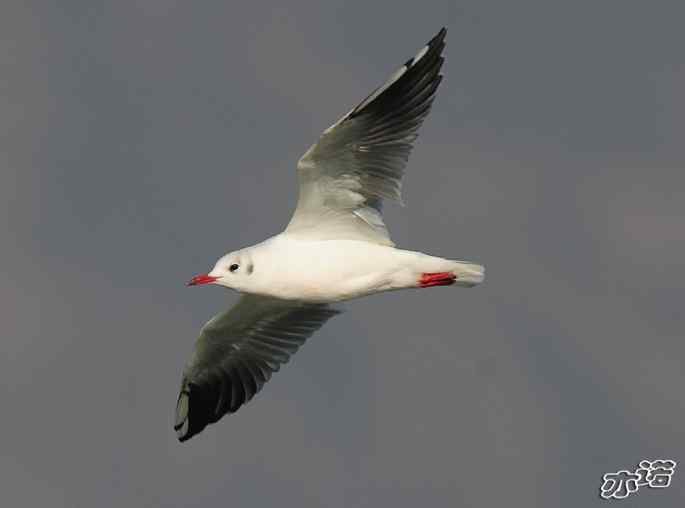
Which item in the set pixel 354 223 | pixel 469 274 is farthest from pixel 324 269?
pixel 469 274

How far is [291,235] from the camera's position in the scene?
49.9 ft

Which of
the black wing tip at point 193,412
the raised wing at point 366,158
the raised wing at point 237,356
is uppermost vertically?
the raised wing at point 366,158

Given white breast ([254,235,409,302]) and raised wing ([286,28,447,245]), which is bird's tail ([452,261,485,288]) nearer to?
white breast ([254,235,409,302])

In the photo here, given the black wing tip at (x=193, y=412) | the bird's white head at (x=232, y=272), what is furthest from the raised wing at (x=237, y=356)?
the bird's white head at (x=232, y=272)

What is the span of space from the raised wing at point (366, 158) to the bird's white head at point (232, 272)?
595 millimetres

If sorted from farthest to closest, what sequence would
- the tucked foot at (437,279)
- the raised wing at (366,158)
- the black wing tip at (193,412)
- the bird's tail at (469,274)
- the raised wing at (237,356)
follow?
1. the black wing tip at (193,412)
2. the raised wing at (237,356)
3. the bird's tail at (469,274)
4. the tucked foot at (437,279)
5. the raised wing at (366,158)

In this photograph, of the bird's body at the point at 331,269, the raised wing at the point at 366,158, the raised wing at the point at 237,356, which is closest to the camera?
the raised wing at the point at 366,158

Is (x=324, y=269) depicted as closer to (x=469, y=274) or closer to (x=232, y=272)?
(x=232, y=272)

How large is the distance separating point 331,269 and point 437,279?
1062 mm

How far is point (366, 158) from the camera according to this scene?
14.9 m

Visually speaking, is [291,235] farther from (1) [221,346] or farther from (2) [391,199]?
(1) [221,346]

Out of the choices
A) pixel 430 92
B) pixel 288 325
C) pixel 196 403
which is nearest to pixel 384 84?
pixel 430 92

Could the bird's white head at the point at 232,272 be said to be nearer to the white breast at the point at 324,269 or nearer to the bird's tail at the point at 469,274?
the white breast at the point at 324,269

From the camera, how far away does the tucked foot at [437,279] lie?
1504 cm
